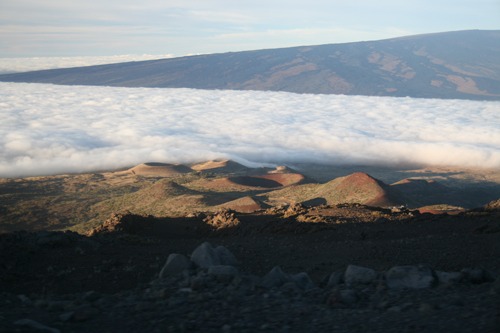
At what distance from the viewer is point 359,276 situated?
6.93 meters

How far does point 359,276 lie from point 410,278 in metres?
0.59

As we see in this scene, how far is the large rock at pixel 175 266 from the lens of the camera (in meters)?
7.40

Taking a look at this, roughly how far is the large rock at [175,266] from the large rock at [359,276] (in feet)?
6.36

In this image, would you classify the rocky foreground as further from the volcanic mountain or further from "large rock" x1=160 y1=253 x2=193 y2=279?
the volcanic mountain

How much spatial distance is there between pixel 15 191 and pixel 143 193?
34.0 feet

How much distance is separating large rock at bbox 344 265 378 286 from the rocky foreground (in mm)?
15

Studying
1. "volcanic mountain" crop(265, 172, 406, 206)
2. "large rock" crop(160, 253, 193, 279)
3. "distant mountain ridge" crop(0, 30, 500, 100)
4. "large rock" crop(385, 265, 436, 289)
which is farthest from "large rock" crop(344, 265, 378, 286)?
"distant mountain ridge" crop(0, 30, 500, 100)

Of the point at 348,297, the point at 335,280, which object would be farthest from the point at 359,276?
the point at 348,297

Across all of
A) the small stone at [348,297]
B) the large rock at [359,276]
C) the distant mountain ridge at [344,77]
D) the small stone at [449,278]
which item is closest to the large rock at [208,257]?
the large rock at [359,276]

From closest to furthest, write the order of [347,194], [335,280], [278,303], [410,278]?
[278,303], [410,278], [335,280], [347,194]

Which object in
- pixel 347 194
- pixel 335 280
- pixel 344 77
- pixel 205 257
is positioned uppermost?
pixel 344 77

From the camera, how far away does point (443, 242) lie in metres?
10.7

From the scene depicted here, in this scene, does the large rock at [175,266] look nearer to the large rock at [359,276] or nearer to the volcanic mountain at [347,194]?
the large rock at [359,276]

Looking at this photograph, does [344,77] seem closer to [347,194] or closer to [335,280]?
[347,194]
